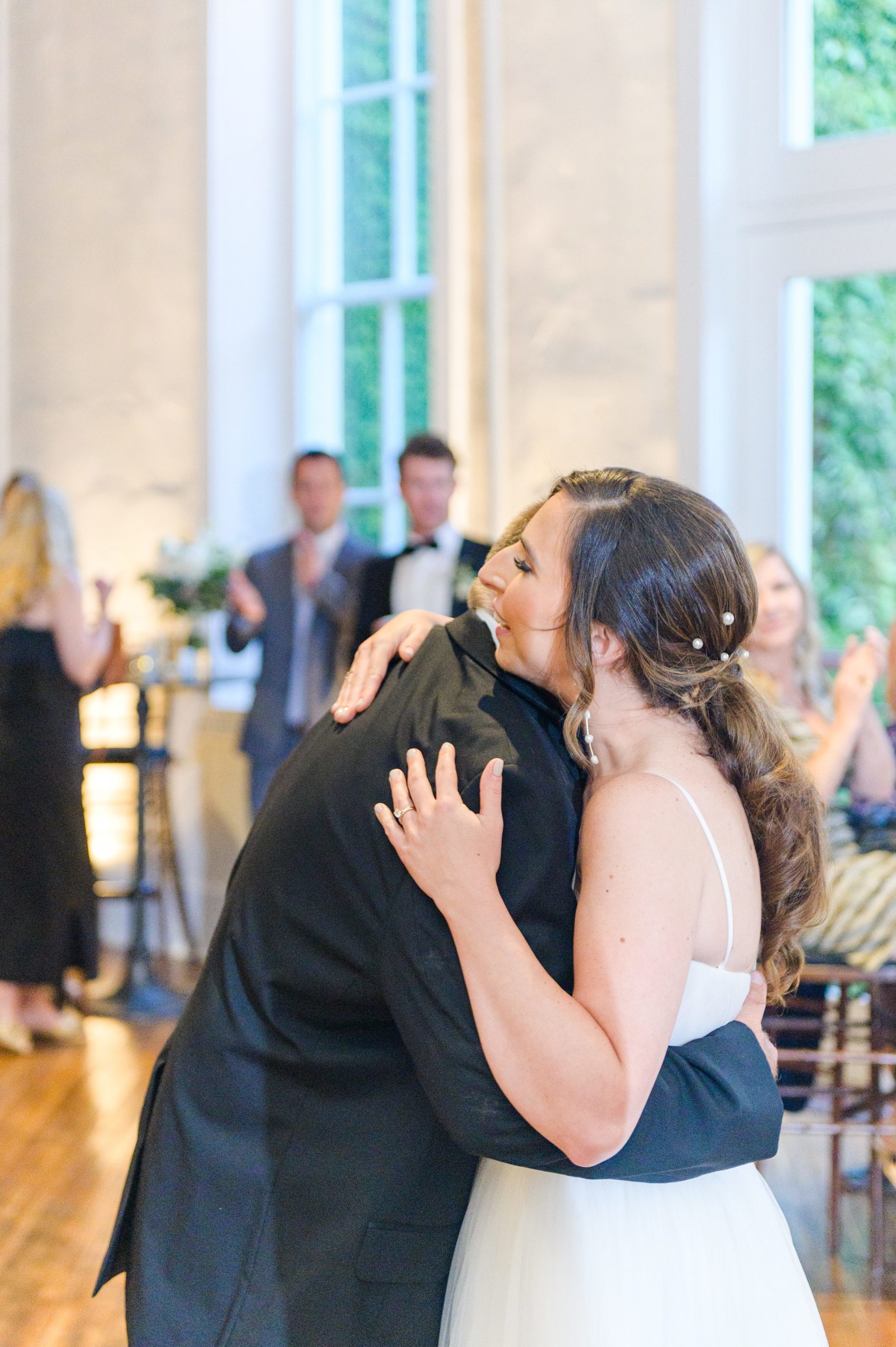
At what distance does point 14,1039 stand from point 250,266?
356cm

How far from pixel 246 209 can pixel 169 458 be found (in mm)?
1188

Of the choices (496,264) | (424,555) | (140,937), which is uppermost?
(496,264)

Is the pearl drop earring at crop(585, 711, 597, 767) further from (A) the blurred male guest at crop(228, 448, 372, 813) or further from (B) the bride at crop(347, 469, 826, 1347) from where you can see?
(A) the blurred male guest at crop(228, 448, 372, 813)

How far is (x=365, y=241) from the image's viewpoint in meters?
6.38

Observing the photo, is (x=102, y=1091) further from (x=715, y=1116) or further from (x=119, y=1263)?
(x=715, y=1116)

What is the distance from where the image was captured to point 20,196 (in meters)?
6.77

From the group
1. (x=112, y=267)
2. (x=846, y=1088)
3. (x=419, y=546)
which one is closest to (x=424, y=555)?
(x=419, y=546)

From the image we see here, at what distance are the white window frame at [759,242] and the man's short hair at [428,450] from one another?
2.68 feet

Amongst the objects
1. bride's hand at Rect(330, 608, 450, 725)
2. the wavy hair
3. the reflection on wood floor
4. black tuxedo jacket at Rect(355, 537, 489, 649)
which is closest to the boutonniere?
black tuxedo jacket at Rect(355, 537, 489, 649)

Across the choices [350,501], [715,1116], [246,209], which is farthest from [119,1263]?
[246,209]

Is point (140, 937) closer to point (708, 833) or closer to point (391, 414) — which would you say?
point (391, 414)

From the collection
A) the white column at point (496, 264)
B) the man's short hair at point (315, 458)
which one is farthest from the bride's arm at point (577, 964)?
the man's short hair at point (315, 458)

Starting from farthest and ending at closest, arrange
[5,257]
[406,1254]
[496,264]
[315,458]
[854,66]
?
[5,257] < [315,458] < [496,264] < [854,66] < [406,1254]

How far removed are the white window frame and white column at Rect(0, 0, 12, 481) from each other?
3.55m
